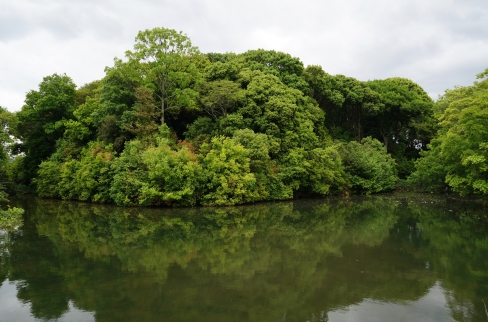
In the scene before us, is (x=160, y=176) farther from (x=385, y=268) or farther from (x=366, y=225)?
(x=385, y=268)

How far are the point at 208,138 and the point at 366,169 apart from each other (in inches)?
626

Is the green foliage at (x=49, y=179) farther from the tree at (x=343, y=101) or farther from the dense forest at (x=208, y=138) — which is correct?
the tree at (x=343, y=101)

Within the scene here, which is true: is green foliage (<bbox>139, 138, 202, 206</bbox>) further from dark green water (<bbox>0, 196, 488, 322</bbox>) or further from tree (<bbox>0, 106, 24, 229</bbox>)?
tree (<bbox>0, 106, 24, 229</bbox>)

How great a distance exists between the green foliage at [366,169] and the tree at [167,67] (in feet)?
51.9

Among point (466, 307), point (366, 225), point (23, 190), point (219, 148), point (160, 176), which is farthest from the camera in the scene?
point (23, 190)

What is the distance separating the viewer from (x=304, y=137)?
30.2 metres

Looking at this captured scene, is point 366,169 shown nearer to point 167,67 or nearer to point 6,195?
point 167,67

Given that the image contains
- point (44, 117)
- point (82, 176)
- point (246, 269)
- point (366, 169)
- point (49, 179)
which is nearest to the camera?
point (246, 269)

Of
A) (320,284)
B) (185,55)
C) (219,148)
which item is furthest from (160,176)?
(320,284)

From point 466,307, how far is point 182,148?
20.5m

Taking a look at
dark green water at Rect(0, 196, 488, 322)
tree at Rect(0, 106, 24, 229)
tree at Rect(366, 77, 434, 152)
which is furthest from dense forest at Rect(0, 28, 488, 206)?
dark green water at Rect(0, 196, 488, 322)

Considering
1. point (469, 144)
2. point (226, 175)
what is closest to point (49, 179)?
point (226, 175)

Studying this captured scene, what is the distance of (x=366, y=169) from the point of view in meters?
33.0

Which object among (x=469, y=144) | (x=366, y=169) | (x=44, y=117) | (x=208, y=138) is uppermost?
(x=44, y=117)
